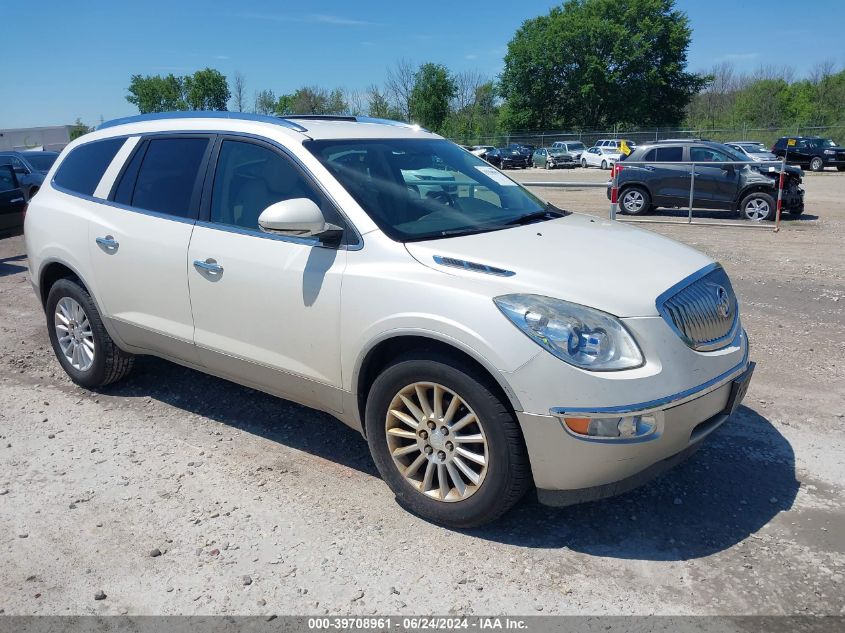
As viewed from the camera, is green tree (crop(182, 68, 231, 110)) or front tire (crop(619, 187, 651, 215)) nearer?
front tire (crop(619, 187, 651, 215))

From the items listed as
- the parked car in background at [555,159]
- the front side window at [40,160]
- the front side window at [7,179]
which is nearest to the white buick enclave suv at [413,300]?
the front side window at [7,179]

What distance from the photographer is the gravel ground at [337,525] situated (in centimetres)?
291

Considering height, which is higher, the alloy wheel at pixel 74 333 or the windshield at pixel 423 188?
the windshield at pixel 423 188

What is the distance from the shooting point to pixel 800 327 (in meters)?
6.49

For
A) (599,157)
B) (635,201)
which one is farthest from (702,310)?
(599,157)

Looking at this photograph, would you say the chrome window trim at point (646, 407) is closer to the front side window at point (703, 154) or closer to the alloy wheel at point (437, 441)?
the alloy wheel at point (437, 441)

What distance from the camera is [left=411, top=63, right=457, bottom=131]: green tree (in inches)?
2660

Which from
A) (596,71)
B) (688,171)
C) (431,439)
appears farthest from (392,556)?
(596,71)

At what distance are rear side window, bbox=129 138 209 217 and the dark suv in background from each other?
12.1 m

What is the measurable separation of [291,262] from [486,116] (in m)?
76.4

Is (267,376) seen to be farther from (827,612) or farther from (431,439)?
(827,612)

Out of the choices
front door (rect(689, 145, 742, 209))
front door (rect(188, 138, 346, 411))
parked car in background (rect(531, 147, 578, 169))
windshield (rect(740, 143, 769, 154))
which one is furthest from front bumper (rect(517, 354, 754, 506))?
parked car in background (rect(531, 147, 578, 169))

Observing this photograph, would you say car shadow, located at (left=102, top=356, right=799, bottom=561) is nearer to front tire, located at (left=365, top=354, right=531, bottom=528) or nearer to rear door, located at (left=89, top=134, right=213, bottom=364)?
front tire, located at (left=365, top=354, right=531, bottom=528)

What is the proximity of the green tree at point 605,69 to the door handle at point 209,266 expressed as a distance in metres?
62.3
